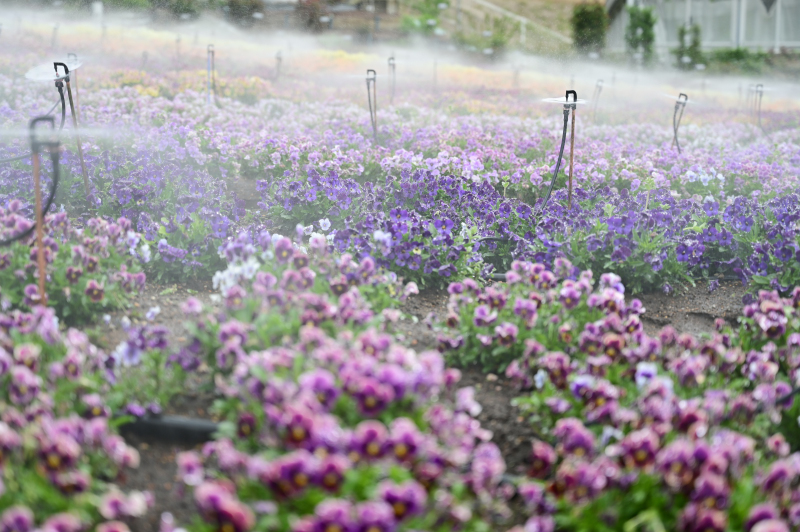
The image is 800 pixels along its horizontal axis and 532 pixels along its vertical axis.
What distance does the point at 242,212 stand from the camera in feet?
15.0

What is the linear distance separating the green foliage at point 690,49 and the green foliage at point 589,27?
11.5 ft

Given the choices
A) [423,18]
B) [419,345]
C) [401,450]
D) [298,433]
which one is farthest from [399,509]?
[423,18]

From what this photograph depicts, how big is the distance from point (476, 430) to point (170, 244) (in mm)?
2718

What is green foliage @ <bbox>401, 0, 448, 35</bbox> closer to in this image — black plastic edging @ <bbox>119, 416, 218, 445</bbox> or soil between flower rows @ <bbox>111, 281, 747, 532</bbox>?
soil between flower rows @ <bbox>111, 281, 747, 532</bbox>

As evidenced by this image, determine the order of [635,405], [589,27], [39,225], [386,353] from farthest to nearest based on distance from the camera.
Answer: 1. [589,27]
2. [39,225]
3. [635,405]
4. [386,353]

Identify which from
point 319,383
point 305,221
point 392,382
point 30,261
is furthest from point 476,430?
point 305,221

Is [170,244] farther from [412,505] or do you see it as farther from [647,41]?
[647,41]

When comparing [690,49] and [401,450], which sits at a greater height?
[690,49]

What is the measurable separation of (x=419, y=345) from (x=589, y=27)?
2796 centimetres

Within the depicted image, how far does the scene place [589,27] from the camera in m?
28.1

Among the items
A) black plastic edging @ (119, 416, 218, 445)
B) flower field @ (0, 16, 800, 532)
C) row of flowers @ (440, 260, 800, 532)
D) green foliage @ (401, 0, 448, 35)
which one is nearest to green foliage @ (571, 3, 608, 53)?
green foliage @ (401, 0, 448, 35)

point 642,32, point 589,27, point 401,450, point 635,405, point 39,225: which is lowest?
point 635,405

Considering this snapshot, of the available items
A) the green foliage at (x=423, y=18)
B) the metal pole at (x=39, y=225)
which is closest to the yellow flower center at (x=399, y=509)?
the metal pole at (x=39, y=225)

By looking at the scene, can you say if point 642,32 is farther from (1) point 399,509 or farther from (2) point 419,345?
(1) point 399,509
